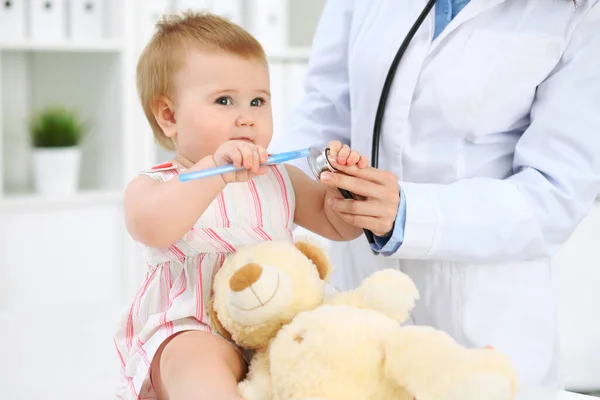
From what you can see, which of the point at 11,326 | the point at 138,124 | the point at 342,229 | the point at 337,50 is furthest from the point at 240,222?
the point at 138,124

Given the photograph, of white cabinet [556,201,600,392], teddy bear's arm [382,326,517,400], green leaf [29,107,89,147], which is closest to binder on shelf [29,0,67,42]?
green leaf [29,107,89,147]

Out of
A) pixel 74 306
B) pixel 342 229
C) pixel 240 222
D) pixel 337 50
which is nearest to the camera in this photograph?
pixel 240 222

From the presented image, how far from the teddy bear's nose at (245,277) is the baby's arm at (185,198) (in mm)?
126

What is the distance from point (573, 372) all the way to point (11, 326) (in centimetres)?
227

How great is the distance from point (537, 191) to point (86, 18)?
77.0 inches

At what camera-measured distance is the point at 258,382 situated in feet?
2.80

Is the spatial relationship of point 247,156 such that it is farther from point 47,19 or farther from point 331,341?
point 47,19

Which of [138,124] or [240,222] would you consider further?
[138,124]

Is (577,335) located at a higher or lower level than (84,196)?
lower

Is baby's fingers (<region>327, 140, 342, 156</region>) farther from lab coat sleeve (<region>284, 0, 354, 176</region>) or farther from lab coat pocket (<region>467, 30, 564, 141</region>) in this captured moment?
lab coat sleeve (<region>284, 0, 354, 176</region>)

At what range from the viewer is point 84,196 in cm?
274

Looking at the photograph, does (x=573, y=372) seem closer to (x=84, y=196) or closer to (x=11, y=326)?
(x=84, y=196)

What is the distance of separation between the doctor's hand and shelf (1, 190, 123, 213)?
1.77 meters

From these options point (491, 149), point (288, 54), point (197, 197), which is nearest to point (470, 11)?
point (491, 149)
